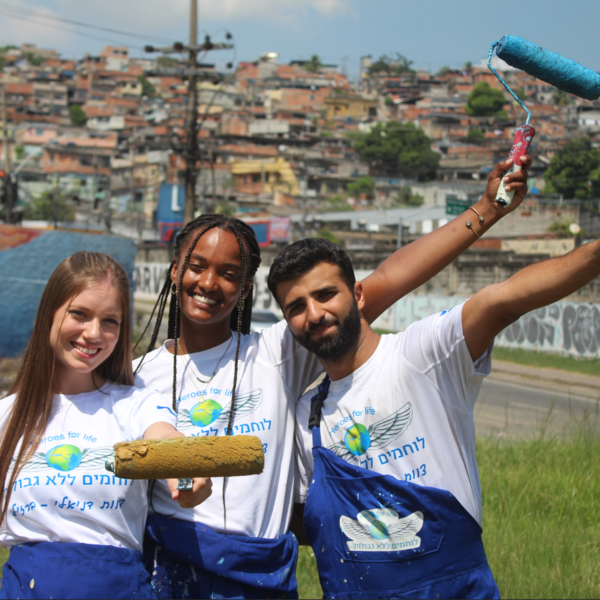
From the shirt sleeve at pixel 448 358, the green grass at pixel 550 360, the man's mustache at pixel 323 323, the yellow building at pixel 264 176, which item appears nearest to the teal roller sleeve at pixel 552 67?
the shirt sleeve at pixel 448 358

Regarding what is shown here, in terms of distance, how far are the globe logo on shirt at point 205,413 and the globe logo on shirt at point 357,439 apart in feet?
1.53

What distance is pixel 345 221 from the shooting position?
158 feet

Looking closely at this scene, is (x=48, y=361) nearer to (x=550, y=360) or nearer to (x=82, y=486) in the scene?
(x=82, y=486)

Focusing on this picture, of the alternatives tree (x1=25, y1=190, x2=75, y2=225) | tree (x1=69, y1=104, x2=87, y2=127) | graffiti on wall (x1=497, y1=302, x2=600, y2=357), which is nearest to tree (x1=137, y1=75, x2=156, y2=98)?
tree (x1=69, y1=104, x2=87, y2=127)

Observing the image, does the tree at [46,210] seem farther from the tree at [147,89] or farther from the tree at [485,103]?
the tree at [147,89]

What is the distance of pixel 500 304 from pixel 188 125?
67.3 feet

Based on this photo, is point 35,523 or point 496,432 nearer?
point 35,523

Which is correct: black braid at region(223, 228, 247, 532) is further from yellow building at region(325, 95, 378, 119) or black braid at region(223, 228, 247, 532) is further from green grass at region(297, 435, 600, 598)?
yellow building at region(325, 95, 378, 119)

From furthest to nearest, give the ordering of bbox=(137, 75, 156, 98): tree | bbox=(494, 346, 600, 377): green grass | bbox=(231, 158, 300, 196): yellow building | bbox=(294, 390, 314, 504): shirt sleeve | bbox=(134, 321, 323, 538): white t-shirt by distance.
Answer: bbox=(137, 75, 156, 98): tree → bbox=(231, 158, 300, 196): yellow building → bbox=(494, 346, 600, 377): green grass → bbox=(294, 390, 314, 504): shirt sleeve → bbox=(134, 321, 323, 538): white t-shirt

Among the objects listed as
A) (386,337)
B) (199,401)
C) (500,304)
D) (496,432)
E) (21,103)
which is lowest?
(496,432)

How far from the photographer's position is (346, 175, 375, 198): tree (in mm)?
72812

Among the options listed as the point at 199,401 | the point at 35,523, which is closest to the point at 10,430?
the point at 35,523

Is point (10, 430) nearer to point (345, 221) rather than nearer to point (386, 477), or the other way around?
point (386, 477)

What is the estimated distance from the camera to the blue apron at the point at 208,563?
7.49 feet
